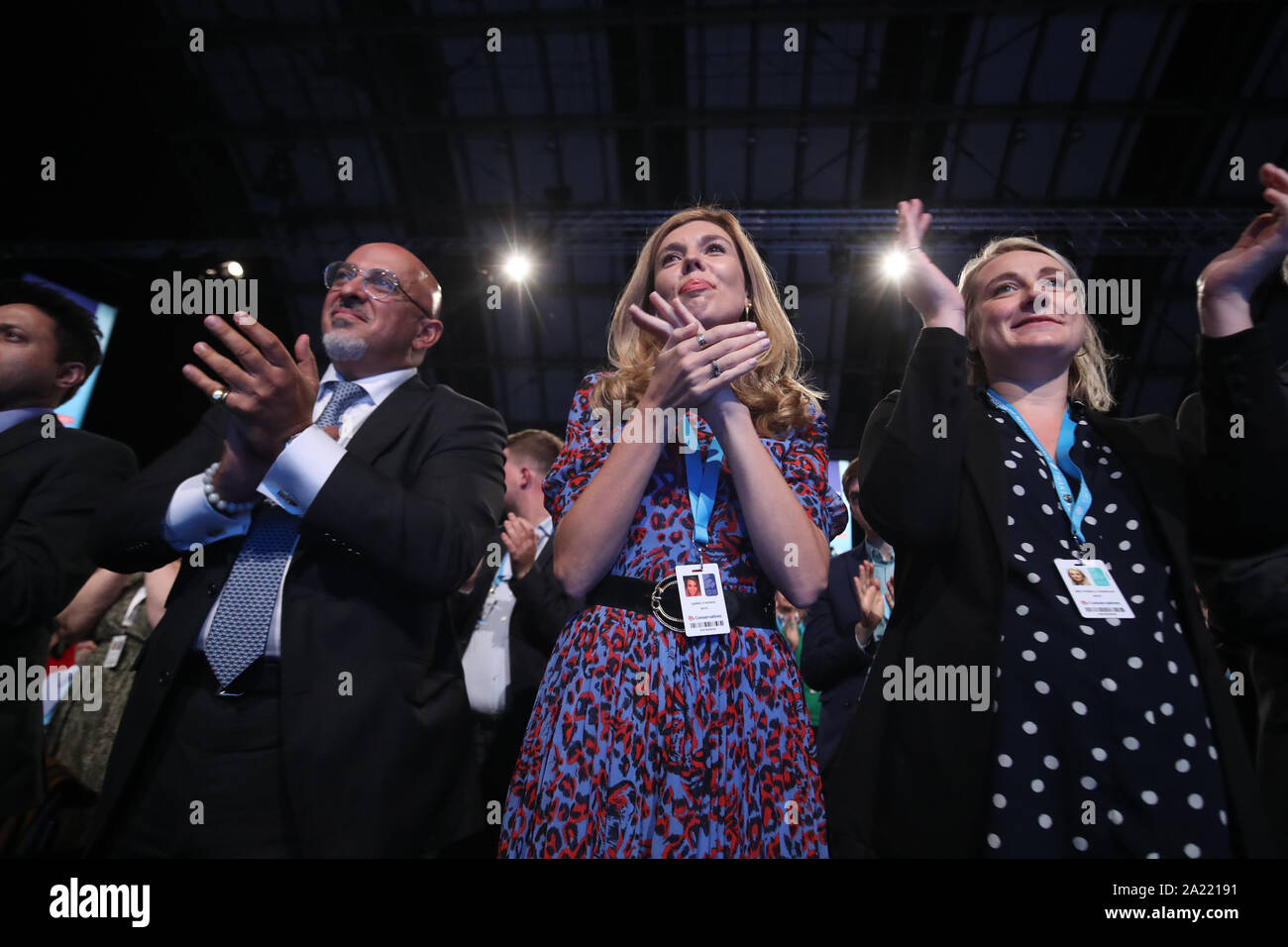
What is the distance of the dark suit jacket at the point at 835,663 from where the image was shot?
2.61 m

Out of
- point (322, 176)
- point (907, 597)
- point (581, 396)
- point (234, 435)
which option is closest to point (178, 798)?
point (234, 435)

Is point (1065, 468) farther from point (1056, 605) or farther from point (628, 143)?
point (628, 143)

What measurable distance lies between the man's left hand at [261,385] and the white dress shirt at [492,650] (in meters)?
1.34

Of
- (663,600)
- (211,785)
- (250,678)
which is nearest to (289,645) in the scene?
(250,678)

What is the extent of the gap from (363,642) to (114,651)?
2368 millimetres

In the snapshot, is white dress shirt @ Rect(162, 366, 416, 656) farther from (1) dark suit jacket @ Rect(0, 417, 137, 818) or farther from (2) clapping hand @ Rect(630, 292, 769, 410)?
(2) clapping hand @ Rect(630, 292, 769, 410)

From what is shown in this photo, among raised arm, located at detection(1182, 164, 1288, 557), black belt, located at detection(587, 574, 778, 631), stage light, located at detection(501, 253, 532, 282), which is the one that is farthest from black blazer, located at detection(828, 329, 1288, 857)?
stage light, located at detection(501, 253, 532, 282)

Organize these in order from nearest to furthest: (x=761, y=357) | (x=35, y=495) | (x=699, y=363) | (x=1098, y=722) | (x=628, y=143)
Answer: (x=1098, y=722) < (x=699, y=363) < (x=761, y=357) < (x=35, y=495) < (x=628, y=143)

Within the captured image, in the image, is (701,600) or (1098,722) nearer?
(1098,722)

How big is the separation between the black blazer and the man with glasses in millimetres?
788

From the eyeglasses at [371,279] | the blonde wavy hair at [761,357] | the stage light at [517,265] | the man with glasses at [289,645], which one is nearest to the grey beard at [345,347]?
the eyeglasses at [371,279]

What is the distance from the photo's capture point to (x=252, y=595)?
143cm

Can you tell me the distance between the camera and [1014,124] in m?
7.89

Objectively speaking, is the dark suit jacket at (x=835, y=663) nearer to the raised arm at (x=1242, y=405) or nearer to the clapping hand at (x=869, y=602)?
the clapping hand at (x=869, y=602)
